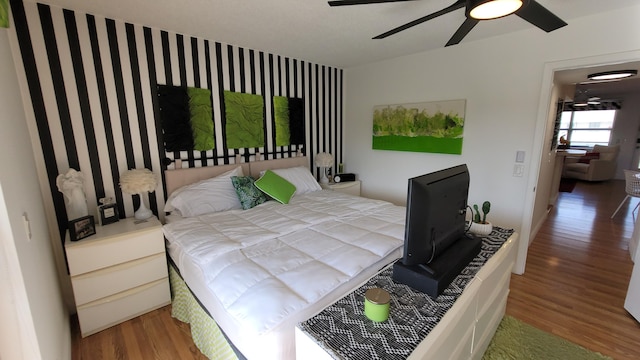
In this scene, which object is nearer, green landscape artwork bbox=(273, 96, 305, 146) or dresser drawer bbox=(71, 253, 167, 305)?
dresser drawer bbox=(71, 253, 167, 305)

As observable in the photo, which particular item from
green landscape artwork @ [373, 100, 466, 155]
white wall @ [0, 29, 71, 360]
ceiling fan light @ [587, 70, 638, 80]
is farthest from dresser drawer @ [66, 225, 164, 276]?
ceiling fan light @ [587, 70, 638, 80]

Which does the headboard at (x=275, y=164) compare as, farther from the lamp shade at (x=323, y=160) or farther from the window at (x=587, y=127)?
the window at (x=587, y=127)

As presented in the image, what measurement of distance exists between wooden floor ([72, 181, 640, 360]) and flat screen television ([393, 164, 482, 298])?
1.35 metres

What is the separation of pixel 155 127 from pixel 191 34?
3.17 feet

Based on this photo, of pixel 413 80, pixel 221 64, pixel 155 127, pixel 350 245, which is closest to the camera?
pixel 350 245

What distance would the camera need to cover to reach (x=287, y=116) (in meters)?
3.48

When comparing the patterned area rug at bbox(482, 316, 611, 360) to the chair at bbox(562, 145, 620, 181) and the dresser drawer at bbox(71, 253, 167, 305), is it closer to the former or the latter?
the dresser drawer at bbox(71, 253, 167, 305)

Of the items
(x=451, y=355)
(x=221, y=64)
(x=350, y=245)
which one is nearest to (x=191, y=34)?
(x=221, y=64)

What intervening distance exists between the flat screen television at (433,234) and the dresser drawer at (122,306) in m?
1.99

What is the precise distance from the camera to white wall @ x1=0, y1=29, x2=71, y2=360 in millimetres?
923

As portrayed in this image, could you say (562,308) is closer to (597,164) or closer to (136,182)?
(136,182)

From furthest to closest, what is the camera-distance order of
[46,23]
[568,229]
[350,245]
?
[568,229] → [46,23] → [350,245]

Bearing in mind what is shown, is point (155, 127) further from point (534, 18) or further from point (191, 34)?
point (534, 18)

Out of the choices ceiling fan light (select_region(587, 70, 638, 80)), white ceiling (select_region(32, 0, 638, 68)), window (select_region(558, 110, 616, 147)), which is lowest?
window (select_region(558, 110, 616, 147))
